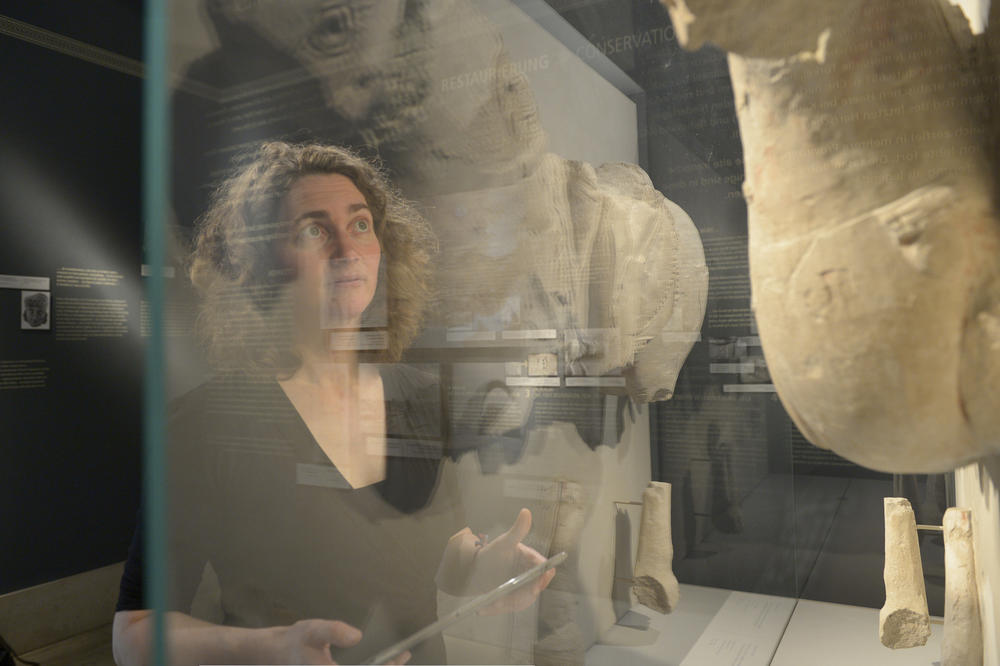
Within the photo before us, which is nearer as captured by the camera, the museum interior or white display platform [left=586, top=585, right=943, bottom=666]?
the museum interior

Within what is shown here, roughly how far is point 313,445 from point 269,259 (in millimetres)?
298

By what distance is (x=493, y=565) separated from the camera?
42.0 inches

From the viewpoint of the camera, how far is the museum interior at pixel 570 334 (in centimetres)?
56

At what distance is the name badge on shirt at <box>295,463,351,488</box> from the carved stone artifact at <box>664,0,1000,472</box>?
0.74 meters

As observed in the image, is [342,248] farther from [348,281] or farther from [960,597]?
[960,597]

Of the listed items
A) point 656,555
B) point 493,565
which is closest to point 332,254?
point 493,565

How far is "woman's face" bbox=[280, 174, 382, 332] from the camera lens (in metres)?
1.11

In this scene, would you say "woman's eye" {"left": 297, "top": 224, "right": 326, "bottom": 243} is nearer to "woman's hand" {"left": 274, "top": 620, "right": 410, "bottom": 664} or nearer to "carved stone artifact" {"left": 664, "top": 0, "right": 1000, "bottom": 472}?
"woman's hand" {"left": 274, "top": 620, "right": 410, "bottom": 664}

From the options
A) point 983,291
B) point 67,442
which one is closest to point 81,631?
point 67,442

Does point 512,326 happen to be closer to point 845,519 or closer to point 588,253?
point 588,253

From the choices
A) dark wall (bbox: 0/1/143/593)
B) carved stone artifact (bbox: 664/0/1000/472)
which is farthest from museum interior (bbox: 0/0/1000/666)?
dark wall (bbox: 0/1/143/593)

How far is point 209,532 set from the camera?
3.74 ft

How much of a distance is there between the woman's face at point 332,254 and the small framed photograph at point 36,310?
1.93 m

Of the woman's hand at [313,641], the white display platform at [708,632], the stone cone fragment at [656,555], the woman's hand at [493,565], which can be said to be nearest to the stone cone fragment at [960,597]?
the white display platform at [708,632]
